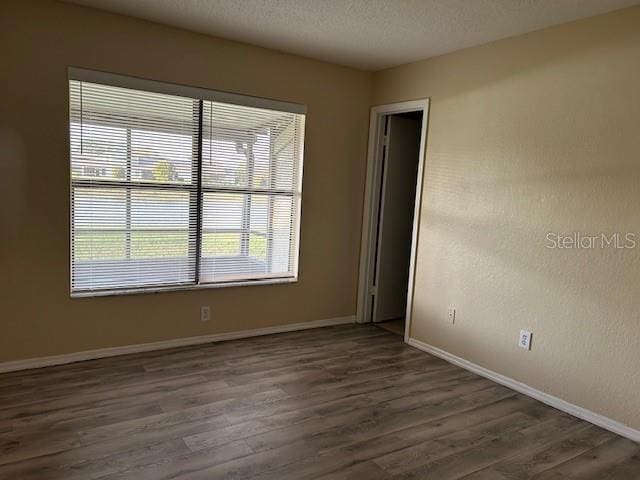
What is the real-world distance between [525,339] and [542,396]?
0.38 metres

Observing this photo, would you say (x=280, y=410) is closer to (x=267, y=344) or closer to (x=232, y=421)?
(x=232, y=421)

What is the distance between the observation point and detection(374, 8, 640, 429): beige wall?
274cm

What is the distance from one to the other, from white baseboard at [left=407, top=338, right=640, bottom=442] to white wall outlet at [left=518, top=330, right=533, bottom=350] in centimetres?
27

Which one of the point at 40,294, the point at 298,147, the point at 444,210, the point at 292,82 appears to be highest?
the point at 292,82

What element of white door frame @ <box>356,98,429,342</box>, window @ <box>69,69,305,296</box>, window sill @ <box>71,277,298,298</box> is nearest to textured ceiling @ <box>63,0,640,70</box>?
window @ <box>69,69,305,296</box>

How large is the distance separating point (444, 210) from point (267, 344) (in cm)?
184

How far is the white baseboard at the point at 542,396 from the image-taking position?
2756 mm

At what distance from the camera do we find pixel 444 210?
3.83m

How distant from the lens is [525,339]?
3242mm

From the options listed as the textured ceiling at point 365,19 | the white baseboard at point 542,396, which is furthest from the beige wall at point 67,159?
the white baseboard at point 542,396

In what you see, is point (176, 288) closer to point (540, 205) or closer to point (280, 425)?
point (280, 425)

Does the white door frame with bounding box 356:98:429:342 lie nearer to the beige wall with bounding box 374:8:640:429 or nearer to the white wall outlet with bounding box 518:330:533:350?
the beige wall with bounding box 374:8:640:429

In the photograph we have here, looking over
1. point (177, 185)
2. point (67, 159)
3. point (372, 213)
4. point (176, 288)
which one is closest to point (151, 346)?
point (176, 288)

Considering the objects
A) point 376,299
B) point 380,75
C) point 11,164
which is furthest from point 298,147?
point 11,164
